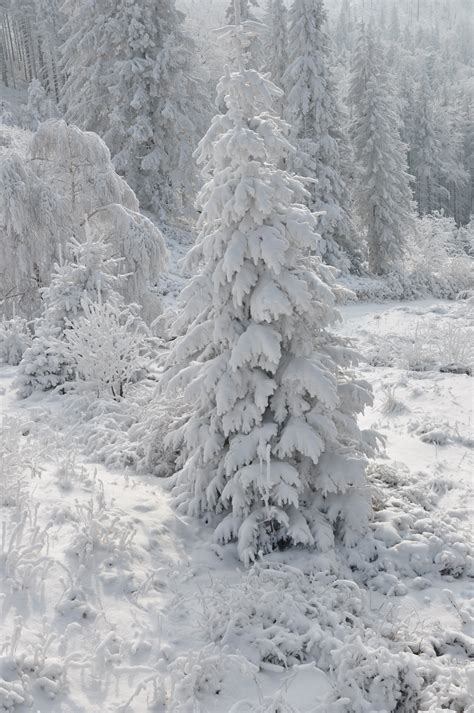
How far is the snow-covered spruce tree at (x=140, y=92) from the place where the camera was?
69.0 feet

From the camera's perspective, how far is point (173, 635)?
12.9 feet

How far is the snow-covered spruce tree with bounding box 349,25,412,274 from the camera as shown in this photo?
25031 millimetres

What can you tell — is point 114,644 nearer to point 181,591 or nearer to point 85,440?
point 181,591

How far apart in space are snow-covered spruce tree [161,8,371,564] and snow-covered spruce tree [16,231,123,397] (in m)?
3.72

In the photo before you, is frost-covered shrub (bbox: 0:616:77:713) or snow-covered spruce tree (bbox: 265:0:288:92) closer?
frost-covered shrub (bbox: 0:616:77:713)

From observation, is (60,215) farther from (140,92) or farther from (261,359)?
(140,92)

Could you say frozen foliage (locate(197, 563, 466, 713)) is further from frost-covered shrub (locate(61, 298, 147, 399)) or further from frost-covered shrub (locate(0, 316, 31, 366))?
frost-covered shrub (locate(0, 316, 31, 366))

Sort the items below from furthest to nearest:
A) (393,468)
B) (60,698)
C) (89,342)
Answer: (89,342)
(393,468)
(60,698)

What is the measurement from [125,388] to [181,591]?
4.32 m

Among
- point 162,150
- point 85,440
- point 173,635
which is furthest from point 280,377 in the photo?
point 162,150

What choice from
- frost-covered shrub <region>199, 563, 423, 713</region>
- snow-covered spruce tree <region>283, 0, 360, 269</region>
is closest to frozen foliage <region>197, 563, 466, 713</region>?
frost-covered shrub <region>199, 563, 423, 713</region>

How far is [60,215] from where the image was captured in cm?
1130

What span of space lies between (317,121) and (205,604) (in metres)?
22.5

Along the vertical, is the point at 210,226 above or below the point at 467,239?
above
